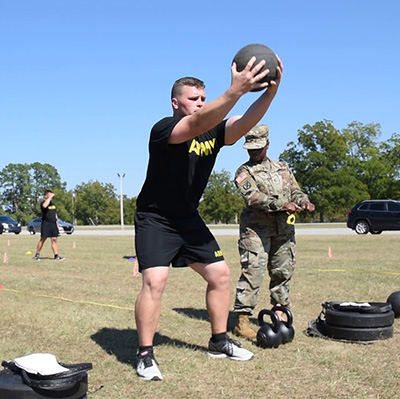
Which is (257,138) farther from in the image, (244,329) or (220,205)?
(220,205)

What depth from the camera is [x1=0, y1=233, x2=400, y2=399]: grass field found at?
167 inches

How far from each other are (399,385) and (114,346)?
8.20ft

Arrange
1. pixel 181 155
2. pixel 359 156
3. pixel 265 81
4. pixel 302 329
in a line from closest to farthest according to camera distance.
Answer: pixel 265 81
pixel 181 155
pixel 302 329
pixel 359 156

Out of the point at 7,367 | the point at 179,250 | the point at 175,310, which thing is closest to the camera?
the point at 7,367

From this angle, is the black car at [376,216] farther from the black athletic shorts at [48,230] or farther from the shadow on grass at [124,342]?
the shadow on grass at [124,342]

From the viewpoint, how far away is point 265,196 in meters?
5.96

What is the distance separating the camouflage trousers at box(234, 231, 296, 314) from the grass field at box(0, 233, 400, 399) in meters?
0.45

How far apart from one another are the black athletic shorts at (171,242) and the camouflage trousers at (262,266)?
1.07 metres

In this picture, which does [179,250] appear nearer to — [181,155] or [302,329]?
[181,155]

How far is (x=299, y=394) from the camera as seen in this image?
4.08 metres

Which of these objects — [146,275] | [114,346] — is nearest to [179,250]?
[146,275]

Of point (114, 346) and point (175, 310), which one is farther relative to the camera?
point (175, 310)

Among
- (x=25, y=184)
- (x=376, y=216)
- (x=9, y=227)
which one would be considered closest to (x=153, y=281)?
(x=376, y=216)

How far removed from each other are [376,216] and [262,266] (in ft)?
77.7
